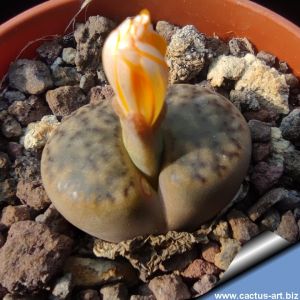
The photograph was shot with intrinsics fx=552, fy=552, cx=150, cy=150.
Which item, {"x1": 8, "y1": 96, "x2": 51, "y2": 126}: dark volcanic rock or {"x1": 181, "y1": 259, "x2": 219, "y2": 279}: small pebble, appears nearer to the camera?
{"x1": 181, "y1": 259, "x2": 219, "y2": 279}: small pebble

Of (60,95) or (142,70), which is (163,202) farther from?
(60,95)

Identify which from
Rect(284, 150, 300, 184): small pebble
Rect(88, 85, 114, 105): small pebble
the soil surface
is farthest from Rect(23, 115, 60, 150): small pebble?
Rect(284, 150, 300, 184): small pebble

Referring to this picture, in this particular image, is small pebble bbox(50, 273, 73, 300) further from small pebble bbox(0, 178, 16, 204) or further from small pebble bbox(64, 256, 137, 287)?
small pebble bbox(0, 178, 16, 204)

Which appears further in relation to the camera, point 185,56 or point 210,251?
point 185,56

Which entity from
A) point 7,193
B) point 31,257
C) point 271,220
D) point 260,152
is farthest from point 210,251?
point 7,193

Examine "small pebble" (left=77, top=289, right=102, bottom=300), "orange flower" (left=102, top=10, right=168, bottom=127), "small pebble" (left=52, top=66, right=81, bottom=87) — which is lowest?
"small pebble" (left=77, top=289, right=102, bottom=300)

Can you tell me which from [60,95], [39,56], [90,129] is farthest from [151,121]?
[39,56]

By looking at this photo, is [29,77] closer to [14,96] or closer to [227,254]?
[14,96]
